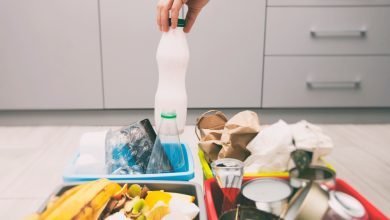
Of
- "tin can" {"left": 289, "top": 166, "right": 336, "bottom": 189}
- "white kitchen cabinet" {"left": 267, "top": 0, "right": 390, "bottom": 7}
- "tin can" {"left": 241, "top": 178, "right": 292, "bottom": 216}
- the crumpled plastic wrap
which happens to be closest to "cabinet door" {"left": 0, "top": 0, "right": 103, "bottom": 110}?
"white kitchen cabinet" {"left": 267, "top": 0, "right": 390, "bottom": 7}

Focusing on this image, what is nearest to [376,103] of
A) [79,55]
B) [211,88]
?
[211,88]

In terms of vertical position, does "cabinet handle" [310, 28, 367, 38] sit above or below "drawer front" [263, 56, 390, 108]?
above

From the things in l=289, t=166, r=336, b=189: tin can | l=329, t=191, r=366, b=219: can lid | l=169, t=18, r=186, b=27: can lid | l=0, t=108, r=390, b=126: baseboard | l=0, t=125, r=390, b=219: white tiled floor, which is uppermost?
l=169, t=18, r=186, b=27: can lid

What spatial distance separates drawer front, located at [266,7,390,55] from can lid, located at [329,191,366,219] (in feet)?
4.98

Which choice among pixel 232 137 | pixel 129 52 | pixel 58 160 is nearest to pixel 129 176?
pixel 232 137

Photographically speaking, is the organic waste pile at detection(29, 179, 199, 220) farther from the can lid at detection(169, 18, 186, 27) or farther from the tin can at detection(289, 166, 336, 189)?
the can lid at detection(169, 18, 186, 27)

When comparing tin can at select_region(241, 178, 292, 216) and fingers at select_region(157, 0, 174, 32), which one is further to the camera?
fingers at select_region(157, 0, 174, 32)

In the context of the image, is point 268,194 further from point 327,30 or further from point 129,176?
point 327,30

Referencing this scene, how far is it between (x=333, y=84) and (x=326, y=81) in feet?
0.12

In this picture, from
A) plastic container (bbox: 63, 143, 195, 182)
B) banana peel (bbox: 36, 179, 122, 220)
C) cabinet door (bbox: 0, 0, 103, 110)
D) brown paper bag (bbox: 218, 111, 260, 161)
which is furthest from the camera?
cabinet door (bbox: 0, 0, 103, 110)

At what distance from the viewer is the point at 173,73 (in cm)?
98

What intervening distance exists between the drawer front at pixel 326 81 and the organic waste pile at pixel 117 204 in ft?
4.28

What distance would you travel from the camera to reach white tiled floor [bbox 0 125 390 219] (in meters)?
1.14

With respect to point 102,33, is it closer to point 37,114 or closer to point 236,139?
point 37,114
